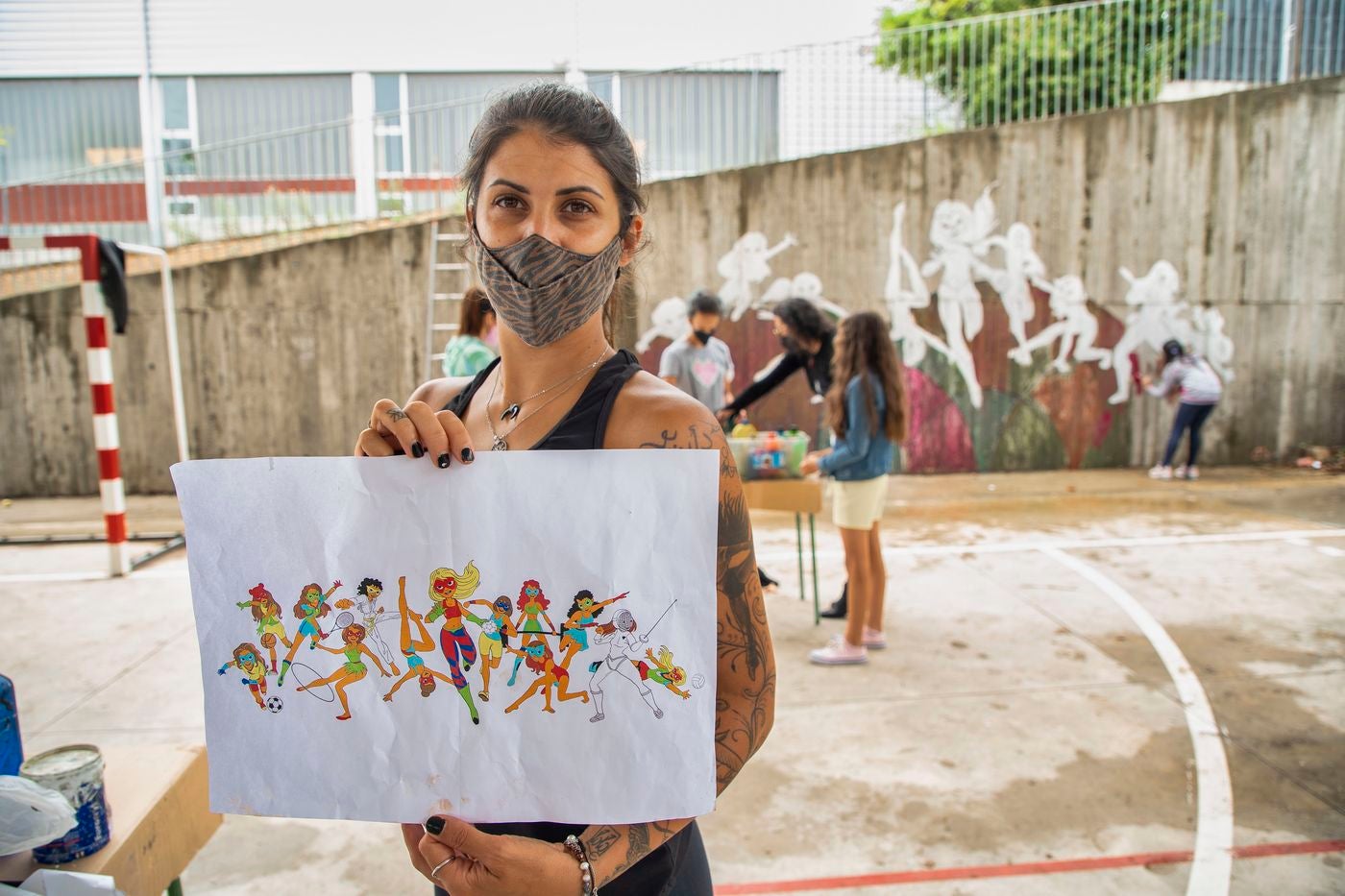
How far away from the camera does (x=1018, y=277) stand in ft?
33.7

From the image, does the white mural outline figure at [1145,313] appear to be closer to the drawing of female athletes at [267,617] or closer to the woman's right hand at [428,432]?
the woman's right hand at [428,432]

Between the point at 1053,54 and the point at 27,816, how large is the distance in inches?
492

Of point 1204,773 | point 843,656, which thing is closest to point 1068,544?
point 843,656

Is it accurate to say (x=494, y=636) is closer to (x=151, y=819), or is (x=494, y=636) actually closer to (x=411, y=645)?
(x=411, y=645)

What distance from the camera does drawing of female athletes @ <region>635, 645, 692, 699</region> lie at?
1.09 meters

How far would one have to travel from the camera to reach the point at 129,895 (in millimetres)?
1701

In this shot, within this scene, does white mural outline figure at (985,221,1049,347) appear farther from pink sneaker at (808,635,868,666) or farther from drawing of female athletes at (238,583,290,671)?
drawing of female athletes at (238,583,290,671)

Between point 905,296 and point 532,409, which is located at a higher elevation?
point 905,296

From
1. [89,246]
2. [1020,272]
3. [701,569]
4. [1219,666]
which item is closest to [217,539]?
[701,569]

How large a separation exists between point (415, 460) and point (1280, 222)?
12.4 metres

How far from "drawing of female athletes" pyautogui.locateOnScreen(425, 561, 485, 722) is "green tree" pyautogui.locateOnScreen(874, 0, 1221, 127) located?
11.0 metres

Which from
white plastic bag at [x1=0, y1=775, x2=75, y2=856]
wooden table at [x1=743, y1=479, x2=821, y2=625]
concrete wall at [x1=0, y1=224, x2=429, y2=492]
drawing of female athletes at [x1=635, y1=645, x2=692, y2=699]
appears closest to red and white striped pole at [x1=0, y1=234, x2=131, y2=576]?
concrete wall at [x1=0, y1=224, x2=429, y2=492]

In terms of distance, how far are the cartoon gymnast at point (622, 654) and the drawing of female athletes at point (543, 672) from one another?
1.7 inches

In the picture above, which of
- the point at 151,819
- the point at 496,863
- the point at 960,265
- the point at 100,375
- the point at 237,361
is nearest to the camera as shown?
the point at 496,863
